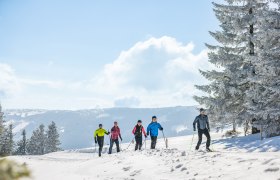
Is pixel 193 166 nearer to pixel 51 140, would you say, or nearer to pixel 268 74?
pixel 268 74

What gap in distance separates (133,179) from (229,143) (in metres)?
13.0

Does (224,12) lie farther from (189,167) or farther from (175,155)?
(189,167)

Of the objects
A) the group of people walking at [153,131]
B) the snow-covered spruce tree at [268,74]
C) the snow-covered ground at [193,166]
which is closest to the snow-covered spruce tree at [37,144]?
the group of people walking at [153,131]

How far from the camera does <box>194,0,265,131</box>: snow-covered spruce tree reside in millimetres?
27156

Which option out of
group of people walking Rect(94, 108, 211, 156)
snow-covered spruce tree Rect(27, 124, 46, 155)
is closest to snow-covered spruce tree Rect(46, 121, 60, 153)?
snow-covered spruce tree Rect(27, 124, 46, 155)

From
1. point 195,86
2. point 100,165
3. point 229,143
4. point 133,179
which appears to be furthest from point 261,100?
point 133,179

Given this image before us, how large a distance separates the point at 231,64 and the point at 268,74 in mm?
5960

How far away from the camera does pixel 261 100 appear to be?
2345 centimetres

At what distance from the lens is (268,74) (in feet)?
72.6

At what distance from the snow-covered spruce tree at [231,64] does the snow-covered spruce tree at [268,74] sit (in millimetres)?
2866

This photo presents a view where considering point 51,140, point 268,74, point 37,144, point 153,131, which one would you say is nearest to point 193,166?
point 268,74

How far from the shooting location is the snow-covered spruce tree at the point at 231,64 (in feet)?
89.1

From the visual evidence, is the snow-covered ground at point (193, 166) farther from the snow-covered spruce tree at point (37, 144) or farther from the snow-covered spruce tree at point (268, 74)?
the snow-covered spruce tree at point (37, 144)

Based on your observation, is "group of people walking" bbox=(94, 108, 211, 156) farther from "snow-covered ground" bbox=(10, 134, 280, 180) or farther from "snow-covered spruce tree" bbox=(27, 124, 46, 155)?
→ "snow-covered spruce tree" bbox=(27, 124, 46, 155)
